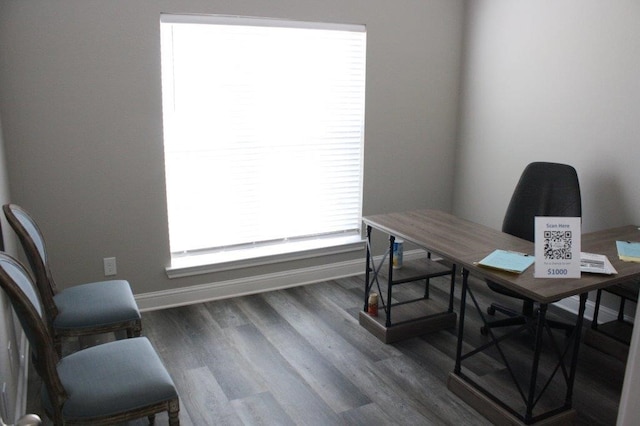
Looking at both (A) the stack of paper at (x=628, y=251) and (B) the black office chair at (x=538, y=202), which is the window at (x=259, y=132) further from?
(A) the stack of paper at (x=628, y=251)

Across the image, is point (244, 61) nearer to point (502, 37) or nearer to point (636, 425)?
point (502, 37)

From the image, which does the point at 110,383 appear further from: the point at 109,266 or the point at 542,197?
the point at 542,197

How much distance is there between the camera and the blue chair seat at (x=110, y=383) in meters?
1.86

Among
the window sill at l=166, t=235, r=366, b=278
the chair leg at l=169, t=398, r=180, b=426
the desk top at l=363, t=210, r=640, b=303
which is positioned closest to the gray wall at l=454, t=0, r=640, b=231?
the desk top at l=363, t=210, r=640, b=303

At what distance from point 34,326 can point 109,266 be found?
1944mm

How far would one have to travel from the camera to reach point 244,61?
381 centimetres

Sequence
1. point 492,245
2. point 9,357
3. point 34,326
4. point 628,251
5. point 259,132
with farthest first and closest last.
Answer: point 259,132, point 492,245, point 628,251, point 9,357, point 34,326

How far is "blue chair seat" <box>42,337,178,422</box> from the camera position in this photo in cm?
186

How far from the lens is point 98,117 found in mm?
3439

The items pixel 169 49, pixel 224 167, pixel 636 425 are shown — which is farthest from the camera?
pixel 224 167

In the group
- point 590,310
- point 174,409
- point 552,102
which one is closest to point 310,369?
point 174,409

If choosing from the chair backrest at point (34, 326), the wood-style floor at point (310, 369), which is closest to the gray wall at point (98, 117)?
the wood-style floor at point (310, 369)

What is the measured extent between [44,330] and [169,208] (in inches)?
81.3

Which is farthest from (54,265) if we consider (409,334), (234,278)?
(409,334)
